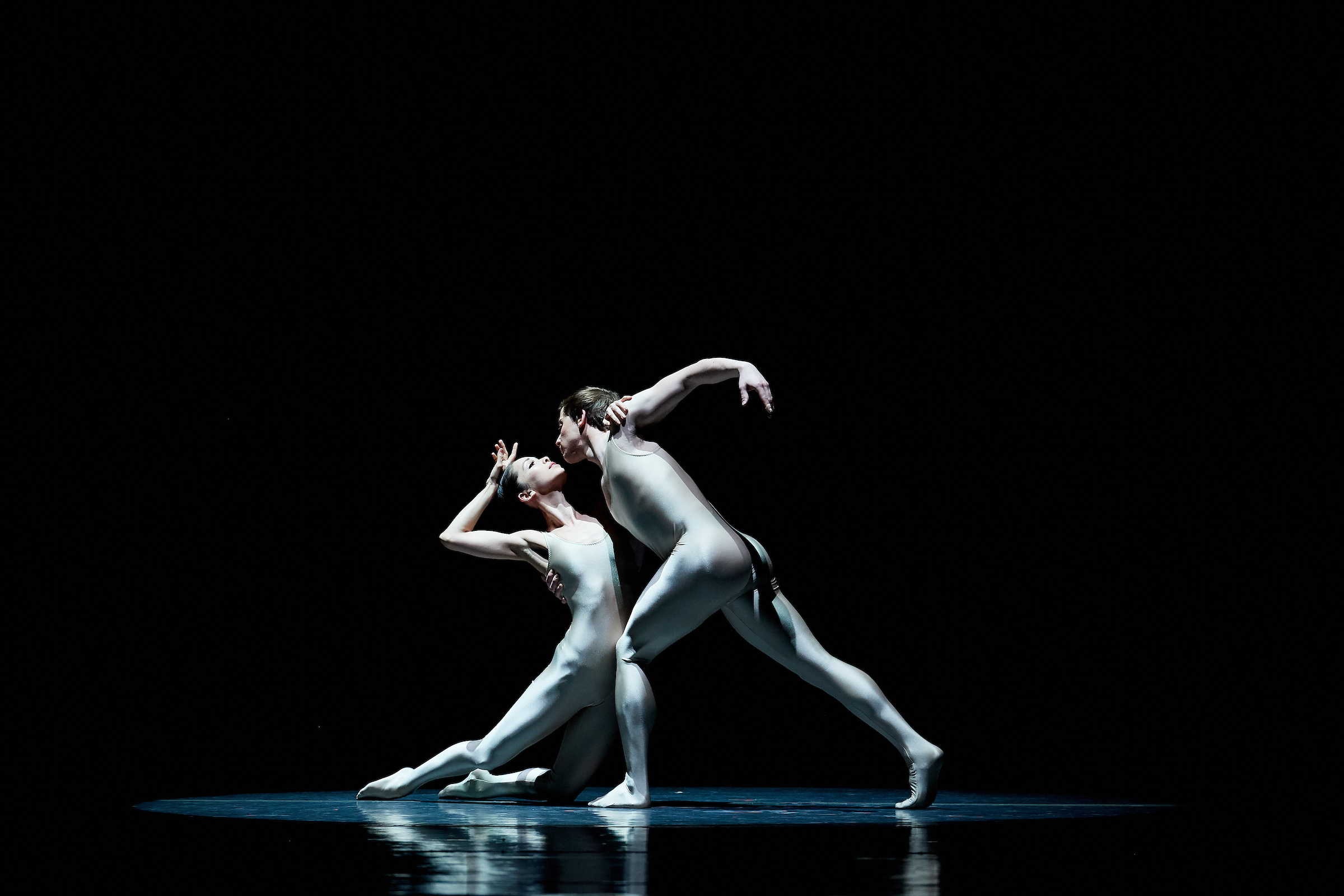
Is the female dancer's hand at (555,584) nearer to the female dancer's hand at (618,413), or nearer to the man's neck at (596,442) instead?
the man's neck at (596,442)

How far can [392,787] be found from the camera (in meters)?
4.58

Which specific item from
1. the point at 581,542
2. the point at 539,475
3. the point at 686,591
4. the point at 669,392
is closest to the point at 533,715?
the point at 581,542

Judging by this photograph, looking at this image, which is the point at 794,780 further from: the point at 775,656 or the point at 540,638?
the point at 775,656

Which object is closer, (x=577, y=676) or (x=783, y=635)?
(x=783, y=635)

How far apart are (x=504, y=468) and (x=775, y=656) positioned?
109cm

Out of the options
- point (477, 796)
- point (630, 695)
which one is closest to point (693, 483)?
point (630, 695)

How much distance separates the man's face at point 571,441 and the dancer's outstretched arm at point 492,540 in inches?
10.5

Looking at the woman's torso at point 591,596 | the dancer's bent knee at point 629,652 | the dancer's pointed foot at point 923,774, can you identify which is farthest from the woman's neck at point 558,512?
the dancer's pointed foot at point 923,774

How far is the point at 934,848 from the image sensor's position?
323 centimetres

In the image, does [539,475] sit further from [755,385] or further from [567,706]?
[755,385]

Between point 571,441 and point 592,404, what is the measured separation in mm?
130

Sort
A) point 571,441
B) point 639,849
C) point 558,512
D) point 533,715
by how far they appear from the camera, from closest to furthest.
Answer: point 639,849
point 533,715
point 571,441
point 558,512

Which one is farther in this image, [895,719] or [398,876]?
[895,719]

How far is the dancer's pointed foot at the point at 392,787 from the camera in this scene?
4.56 meters
